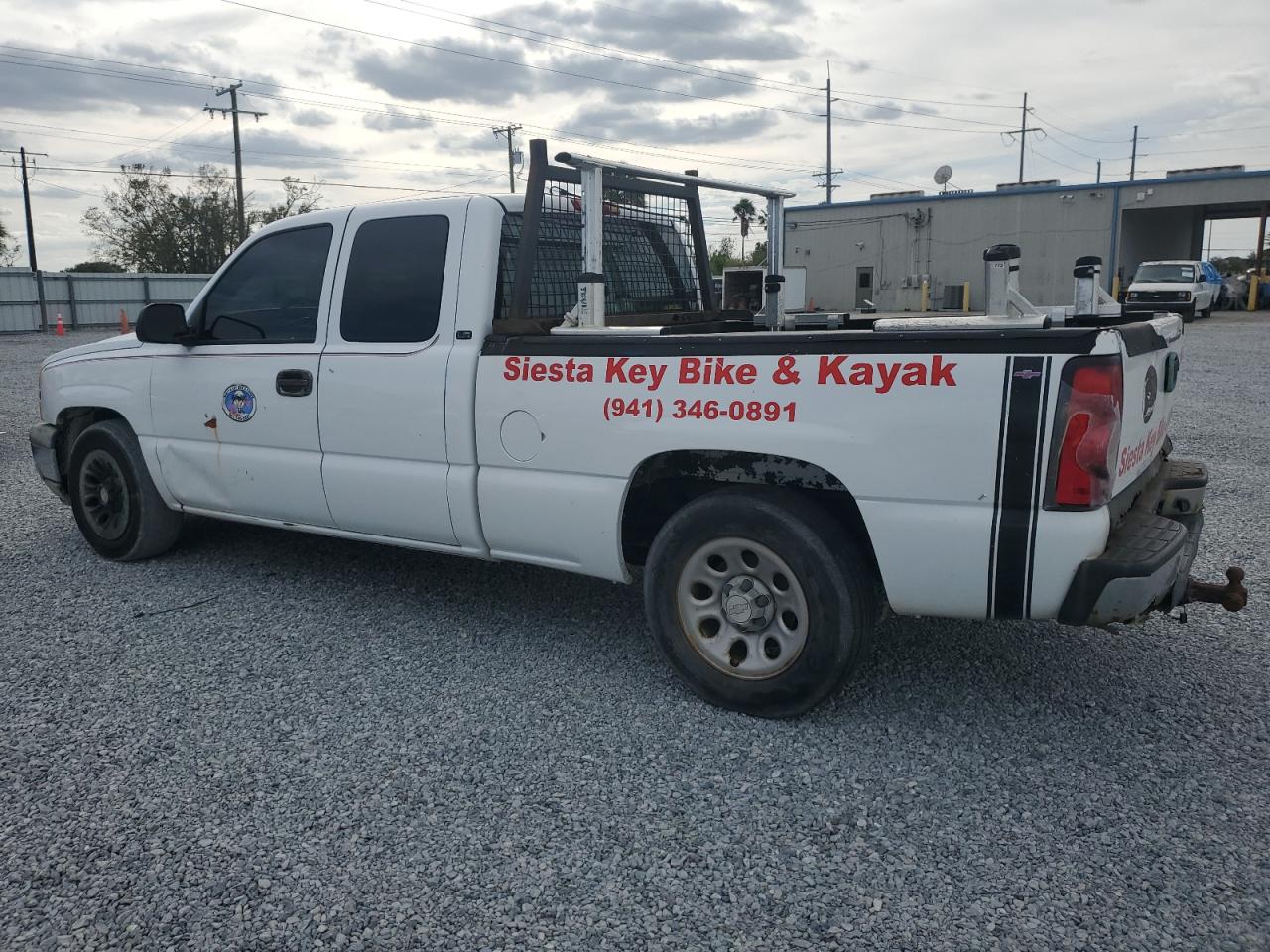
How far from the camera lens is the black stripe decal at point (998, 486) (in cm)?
313

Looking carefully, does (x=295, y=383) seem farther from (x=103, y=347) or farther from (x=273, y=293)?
(x=103, y=347)

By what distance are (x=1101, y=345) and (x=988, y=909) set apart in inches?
64.0

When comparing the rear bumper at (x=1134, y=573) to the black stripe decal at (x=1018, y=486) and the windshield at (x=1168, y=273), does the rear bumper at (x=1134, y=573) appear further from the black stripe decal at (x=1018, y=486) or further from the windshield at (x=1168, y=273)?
the windshield at (x=1168, y=273)

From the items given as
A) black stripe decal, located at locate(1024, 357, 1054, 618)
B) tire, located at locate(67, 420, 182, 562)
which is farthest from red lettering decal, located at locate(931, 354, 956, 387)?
tire, located at locate(67, 420, 182, 562)

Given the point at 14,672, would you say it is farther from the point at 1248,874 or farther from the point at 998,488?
the point at 1248,874

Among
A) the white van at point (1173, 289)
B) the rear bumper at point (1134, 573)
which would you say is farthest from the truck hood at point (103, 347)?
the white van at point (1173, 289)

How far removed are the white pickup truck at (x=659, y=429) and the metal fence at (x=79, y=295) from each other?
31.1m

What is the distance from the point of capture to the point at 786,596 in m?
3.67

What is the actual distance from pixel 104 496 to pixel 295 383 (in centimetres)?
189

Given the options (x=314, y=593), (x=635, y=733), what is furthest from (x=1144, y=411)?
(x=314, y=593)

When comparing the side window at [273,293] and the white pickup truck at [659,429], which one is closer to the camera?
the white pickup truck at [659,429]

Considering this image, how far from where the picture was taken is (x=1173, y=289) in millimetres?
29719

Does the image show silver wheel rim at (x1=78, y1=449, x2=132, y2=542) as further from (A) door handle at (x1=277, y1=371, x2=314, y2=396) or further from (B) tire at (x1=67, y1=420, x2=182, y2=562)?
(A) door handle at (x1=277, y1=371, x2=314, y2=396)

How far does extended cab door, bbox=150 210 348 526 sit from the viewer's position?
489 centimetres
